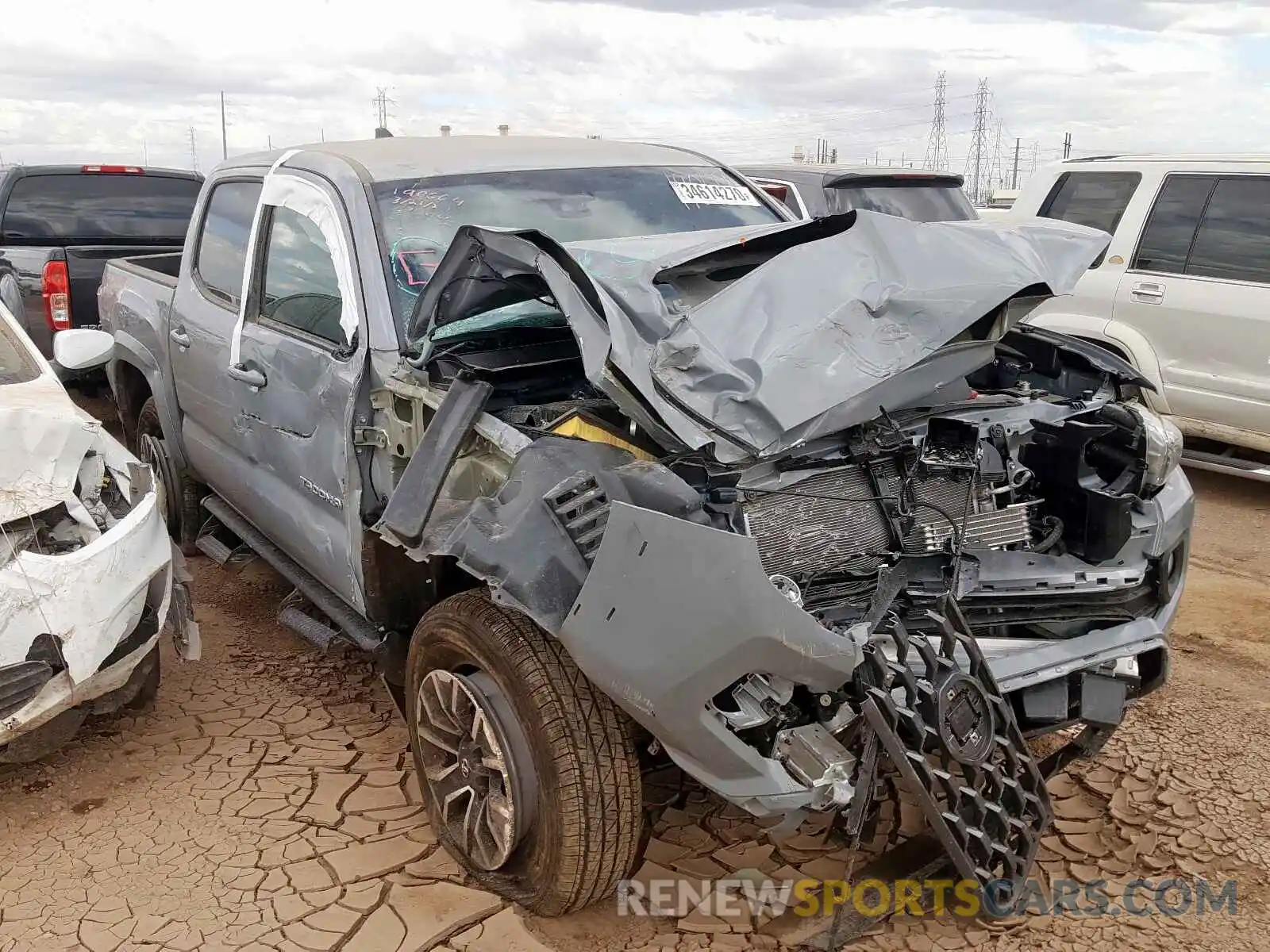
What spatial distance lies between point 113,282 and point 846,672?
492cm

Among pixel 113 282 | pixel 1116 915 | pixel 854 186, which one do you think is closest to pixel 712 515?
pixel 1116 915

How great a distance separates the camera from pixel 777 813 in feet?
7.39

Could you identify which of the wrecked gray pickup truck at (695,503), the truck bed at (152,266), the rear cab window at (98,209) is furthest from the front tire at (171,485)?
the rear cab window at (98,209)

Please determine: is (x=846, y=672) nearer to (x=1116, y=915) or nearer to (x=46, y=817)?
(x=1116, y=915)

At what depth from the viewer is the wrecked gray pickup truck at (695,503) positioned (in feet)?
7.48

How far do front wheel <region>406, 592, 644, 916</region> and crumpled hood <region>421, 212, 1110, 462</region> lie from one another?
2.19 ft

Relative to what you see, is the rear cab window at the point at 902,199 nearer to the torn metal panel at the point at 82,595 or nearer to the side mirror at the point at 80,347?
the side mirror at the point at 80,347

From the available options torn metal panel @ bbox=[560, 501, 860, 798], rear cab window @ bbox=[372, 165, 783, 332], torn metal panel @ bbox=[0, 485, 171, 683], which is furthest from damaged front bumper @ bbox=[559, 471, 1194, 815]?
torn metal panel @ bbox=[0, 485, 171, 683]


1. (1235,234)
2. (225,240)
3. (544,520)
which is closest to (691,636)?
(544,520)

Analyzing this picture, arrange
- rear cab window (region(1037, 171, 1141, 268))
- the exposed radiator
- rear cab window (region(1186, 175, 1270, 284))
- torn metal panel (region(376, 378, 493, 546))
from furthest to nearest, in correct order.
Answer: rear cab window (region(1037, 171, 1141, 268)), rear cab window (region(1186, 175, 1270, 284)), torn metal panel (region(376, 378, 493, 546)), the exposed radiator

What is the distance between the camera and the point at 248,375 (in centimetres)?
379

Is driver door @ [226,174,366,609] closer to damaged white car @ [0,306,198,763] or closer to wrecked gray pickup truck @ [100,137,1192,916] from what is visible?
wrecked gray pickup truck @ [100,137,1192,916]

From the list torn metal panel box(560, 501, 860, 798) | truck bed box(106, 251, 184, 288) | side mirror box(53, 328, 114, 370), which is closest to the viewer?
torn metal panel box(560, 501, 860, 798)

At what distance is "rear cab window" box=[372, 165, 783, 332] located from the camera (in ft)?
11.2
